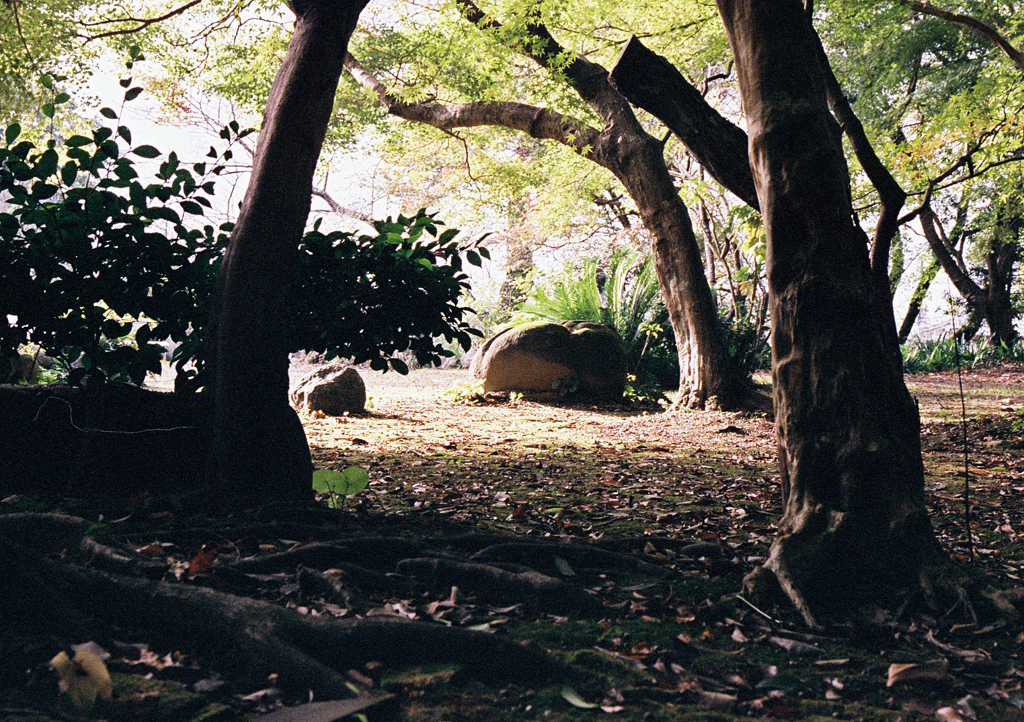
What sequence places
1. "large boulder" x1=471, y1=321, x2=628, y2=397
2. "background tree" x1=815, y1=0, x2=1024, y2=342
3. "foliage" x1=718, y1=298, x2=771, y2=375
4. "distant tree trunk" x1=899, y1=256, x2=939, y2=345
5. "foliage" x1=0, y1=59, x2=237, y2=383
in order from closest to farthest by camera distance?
"foliage" x1=0, y1=59, x2=237, y2=383
"background tree" x1=815, y1=0, x2=1024, y2=342
"foliage" x1=718, y1=298, x2=771, y2=375
"large boulder" x1=471, y1=321, x2=628, y2=397
"distant tree trunk" x1=899, y1=256, x2=939, y2=345

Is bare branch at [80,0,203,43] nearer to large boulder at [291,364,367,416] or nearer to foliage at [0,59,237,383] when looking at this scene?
foliage at [0,59,237,383]

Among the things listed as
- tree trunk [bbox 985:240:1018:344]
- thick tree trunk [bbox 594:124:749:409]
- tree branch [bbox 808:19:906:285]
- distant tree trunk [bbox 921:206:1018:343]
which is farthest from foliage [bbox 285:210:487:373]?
tree trunk [bbox 985:240:1018:344]

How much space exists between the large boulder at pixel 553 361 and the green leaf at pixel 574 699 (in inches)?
378

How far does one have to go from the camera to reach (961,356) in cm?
1764

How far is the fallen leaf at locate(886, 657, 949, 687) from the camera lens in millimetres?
2357

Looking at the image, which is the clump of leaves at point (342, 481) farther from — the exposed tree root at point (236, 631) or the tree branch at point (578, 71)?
the tree branch at point (578, 71)

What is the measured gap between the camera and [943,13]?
247 inches

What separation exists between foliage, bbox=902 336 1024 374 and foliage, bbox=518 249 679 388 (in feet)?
23.9

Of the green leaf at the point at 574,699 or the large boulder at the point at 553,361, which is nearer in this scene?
the green leaf at the point at 574,699

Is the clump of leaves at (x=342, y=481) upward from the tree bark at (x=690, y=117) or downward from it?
downward

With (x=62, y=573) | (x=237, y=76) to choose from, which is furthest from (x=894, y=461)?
(x=237, y=76)

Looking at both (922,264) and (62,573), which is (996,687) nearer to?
(62,573)

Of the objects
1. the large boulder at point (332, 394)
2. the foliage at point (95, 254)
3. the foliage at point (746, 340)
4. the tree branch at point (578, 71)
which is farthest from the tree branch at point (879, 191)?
the large boulder at point (332, 394)

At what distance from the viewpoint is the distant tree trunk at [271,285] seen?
158 inches
